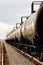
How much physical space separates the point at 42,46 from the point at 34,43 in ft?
2.63

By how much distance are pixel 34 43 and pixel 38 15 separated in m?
1.88

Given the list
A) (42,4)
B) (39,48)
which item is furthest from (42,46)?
(42,4)

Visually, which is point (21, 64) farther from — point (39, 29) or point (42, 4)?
point (42, 4)

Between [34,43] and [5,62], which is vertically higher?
[34,43]

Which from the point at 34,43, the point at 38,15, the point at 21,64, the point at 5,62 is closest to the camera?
the point at 21,64

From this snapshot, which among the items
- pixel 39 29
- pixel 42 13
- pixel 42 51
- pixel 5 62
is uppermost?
pixel 42 13

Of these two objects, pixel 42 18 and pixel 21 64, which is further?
pixel 42 18

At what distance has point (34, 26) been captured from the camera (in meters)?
14.3

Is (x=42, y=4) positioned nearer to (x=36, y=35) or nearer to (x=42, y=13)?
(x=42, y=13)

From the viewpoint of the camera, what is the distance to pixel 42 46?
1438 cm

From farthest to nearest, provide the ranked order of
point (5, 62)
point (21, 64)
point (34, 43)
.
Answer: point (5, 62) < point (34, 43) < point (21, 64)

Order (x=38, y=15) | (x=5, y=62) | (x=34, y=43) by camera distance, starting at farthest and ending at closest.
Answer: (x=5, y=62)
(x=34, y=43)
(x=38, y=15)

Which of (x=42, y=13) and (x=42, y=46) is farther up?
(x=42, y=13)

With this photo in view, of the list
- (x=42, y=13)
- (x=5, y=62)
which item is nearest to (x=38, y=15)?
(x=42, y=13)
